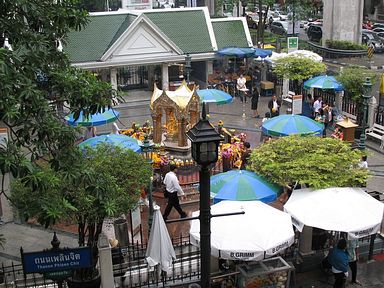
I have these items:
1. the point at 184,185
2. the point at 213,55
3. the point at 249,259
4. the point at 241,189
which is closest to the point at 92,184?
the point at 249,259

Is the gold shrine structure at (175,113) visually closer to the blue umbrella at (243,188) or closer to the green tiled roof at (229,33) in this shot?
the blue umbrella at (243,188)

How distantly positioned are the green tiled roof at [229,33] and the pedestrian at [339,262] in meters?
20.3

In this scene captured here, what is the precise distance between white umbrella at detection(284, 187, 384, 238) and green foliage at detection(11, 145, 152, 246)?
3.19m

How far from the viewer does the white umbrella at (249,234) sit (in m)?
10.1

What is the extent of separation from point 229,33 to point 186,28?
2.52 meters

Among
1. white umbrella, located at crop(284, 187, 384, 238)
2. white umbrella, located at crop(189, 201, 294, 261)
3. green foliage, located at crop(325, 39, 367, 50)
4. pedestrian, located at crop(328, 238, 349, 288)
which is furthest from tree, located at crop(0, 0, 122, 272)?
green foliage, located at crop(325, 39, 367, 50)

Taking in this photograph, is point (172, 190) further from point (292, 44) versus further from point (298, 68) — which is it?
point (292, 44)

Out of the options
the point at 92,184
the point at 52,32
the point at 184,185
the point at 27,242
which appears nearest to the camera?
the point at 92,184

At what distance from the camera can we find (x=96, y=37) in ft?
93.1

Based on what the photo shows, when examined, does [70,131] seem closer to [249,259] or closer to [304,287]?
[249,259]

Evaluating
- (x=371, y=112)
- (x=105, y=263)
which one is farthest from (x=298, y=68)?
(x=105, y=263)

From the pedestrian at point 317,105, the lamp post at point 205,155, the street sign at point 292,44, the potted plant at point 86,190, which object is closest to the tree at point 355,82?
the pedestrian at point 317,105

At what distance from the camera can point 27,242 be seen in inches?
556

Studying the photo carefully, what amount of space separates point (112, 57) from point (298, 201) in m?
17.9
